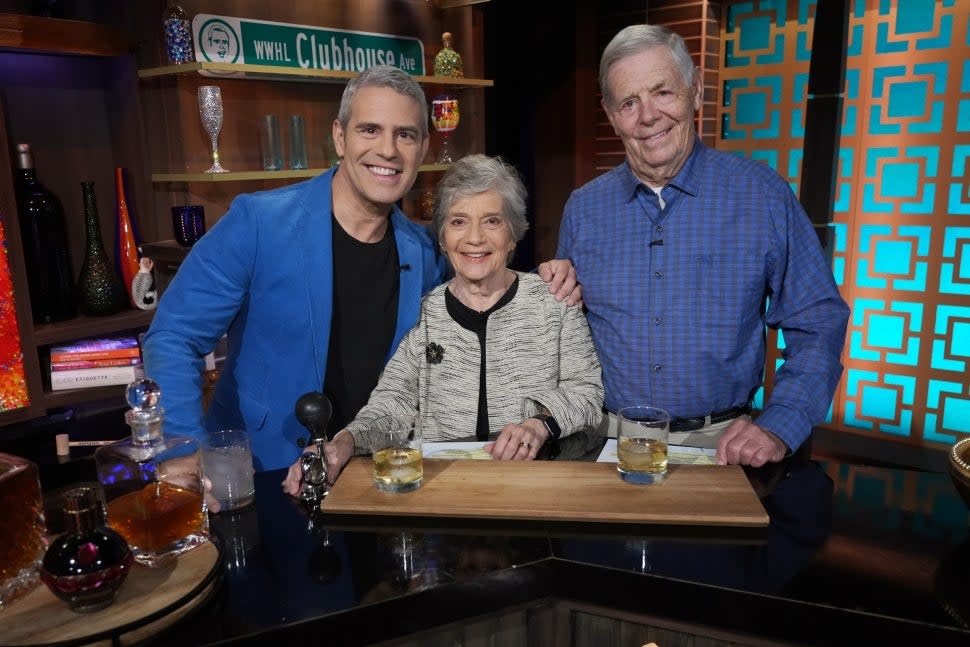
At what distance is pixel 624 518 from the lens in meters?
1.34

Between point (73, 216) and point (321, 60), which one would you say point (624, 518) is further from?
point (321, 60)

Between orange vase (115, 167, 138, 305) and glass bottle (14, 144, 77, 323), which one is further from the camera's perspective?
orange vase (115, 167, 138, 305)

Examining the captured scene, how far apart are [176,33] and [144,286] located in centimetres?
104

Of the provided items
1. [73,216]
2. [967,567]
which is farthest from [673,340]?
[73,216]

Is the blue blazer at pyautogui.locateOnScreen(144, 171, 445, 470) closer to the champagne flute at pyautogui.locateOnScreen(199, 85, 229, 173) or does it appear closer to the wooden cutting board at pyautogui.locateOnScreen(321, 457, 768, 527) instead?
the wooden cutting board at pyautogui.locateOnScreen(321, 457, 768, 527)

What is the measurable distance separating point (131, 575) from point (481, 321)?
1105 millimetres

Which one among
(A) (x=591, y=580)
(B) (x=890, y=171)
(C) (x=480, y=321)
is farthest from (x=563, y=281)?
(B) (x=890, y=171)

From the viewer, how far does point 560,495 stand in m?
1.43

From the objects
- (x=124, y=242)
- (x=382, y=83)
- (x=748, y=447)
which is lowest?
(x=748, y=447)

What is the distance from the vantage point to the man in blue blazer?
2002 mm

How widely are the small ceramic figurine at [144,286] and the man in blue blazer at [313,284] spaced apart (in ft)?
3.95

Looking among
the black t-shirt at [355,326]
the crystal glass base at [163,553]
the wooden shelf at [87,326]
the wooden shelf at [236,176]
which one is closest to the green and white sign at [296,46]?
the wooden shelf at [236,176]

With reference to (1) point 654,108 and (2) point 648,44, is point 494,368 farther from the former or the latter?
(2) point 648,44

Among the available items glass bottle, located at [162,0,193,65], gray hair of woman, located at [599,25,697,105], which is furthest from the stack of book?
gray hair of woman, located at [599,25,697,105]
